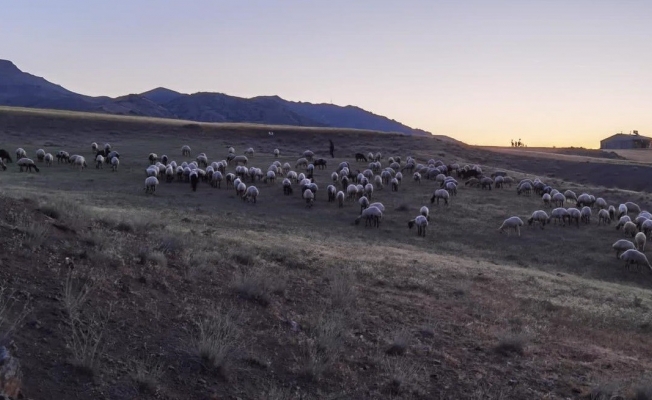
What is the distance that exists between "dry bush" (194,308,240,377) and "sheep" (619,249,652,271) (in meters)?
22.2

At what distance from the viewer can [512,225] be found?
31984mm

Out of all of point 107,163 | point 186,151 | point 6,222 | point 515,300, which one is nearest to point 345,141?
point 186,151

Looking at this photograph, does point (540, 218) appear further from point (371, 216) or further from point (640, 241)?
point (371, 216)

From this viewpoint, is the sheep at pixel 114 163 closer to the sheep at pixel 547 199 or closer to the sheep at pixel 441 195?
the sheep at pixel 441 195

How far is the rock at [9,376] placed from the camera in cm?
542

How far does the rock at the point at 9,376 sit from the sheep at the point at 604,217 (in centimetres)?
3528

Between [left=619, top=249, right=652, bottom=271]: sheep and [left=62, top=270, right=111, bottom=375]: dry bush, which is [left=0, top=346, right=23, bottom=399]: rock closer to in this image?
[left=62, top=270, right=111, bottom=375]: dry bush

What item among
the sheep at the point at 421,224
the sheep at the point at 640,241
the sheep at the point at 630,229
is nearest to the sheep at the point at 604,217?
the sheep at the point at 630,229

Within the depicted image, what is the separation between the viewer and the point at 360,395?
305 inches

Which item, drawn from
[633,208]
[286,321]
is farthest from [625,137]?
[286,321]

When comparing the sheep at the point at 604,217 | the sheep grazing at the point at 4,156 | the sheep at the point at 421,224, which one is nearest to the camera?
the sheep at the point at 421,224

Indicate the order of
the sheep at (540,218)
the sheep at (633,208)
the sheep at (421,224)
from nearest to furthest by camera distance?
the sheep at (421,224) < the sheep at (540,218) < the sheep at (633,208)

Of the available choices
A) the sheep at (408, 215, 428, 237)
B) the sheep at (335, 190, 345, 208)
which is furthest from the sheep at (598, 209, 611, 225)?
the sheep at (335, 190, 345, 208)

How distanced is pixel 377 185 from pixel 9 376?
3959 centimetres
